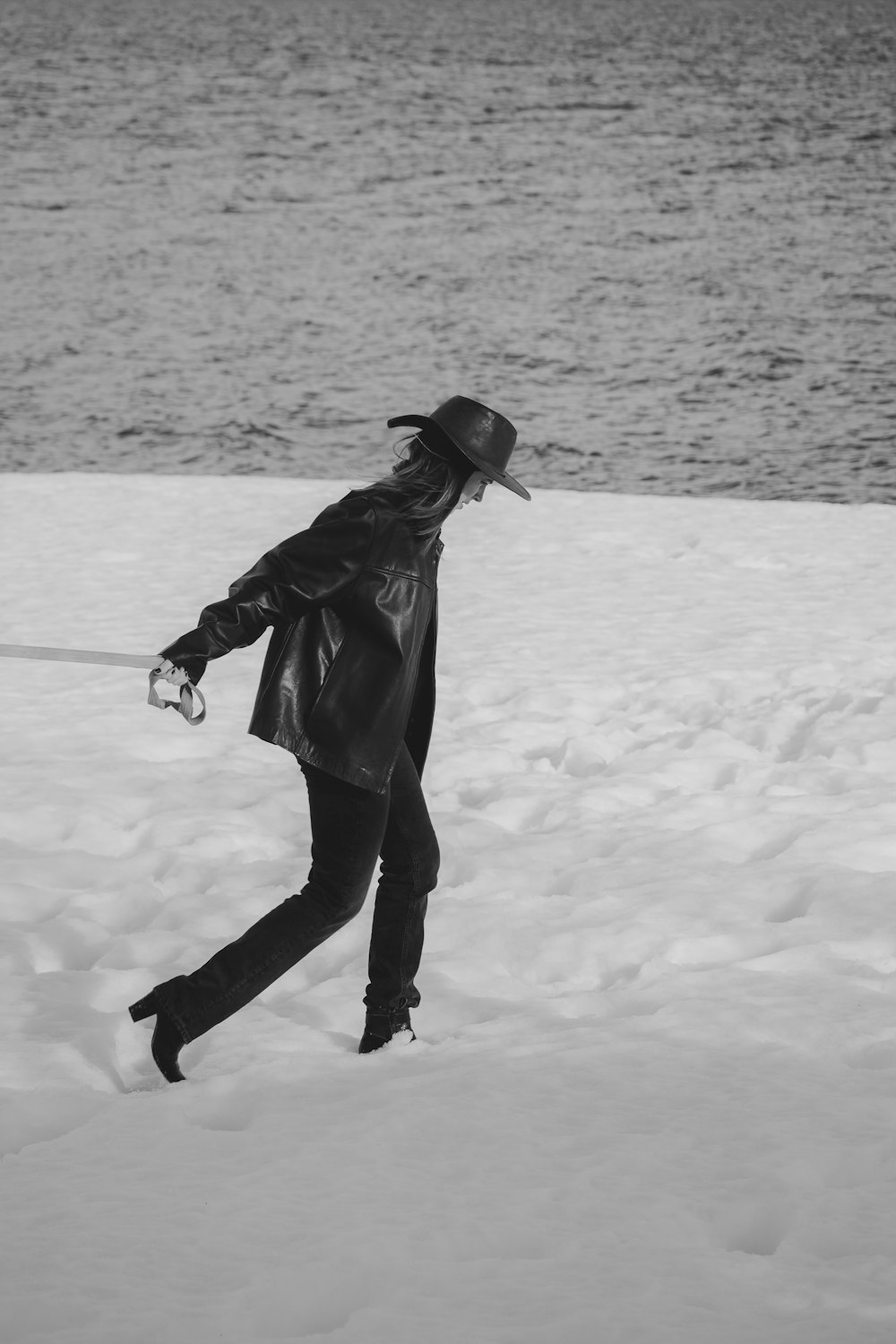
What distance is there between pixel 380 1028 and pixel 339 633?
3.16 feet

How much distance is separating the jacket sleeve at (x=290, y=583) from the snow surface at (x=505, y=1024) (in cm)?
101

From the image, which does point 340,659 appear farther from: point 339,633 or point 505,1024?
point 505,1024

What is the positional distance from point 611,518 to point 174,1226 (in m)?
8.51

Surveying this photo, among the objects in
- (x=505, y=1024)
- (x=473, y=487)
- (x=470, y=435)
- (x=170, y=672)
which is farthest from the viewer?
(x=505, y=1024)

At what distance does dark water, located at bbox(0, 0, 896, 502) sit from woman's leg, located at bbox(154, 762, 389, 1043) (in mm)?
27976

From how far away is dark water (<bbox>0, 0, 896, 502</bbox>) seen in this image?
120 feet

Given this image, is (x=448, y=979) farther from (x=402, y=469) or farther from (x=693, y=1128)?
(x=402, y=469)

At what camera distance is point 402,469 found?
297 centimetres

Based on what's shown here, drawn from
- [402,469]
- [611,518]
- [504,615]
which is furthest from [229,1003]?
[611,518]

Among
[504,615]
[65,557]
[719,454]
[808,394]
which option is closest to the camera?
[504,615]

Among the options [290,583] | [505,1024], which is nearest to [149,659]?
[290,583]

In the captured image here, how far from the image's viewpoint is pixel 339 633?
2955 mm

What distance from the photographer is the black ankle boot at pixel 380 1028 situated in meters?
3.23

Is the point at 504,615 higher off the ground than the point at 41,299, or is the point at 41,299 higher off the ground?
the point at 41,299
